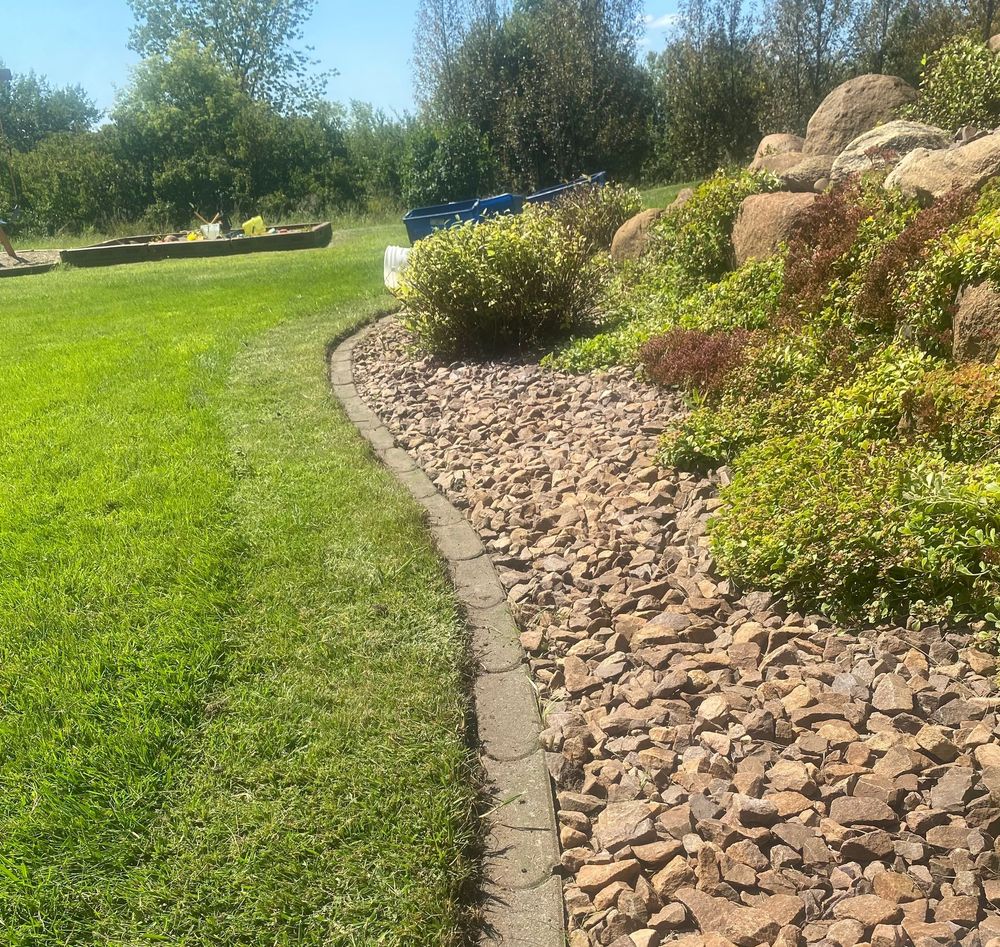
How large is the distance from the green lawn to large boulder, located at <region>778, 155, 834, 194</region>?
458 centimetres

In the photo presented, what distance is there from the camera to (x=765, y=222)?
17.6ft

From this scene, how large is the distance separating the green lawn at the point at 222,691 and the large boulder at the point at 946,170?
3626 millimetres

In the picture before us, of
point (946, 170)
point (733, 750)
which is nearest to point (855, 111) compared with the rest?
point (946, 170)

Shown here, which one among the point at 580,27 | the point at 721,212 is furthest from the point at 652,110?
the point at 721,212

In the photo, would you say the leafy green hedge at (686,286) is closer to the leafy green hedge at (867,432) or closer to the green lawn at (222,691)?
the leafy green hedge at (867,432)

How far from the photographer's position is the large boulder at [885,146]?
609 centimetres

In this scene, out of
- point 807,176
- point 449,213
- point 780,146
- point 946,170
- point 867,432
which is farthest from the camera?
point 449,213

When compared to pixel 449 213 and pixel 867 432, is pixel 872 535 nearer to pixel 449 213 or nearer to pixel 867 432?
pixel 867 432

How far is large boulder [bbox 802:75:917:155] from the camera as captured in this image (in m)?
8.30

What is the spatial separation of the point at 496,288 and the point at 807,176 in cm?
319

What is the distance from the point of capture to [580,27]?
1838 centimetres

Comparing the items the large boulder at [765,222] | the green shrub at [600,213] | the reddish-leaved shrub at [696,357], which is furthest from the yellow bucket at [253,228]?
the reddish-leaved shrub at [696,357]

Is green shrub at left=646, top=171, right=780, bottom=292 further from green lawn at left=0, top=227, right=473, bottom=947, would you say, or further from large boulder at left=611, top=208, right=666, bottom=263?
green lawn at left=0, top=227, right=473, bottom=947

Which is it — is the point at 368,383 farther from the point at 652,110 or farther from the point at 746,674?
the point at 652,110
